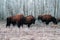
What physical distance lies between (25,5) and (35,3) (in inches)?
16.9

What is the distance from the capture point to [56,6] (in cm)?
A: 906

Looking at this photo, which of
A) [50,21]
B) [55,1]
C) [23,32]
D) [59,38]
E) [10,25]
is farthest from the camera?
[55,1]

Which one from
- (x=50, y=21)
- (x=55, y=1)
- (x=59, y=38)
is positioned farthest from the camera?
(x=55, y=1)

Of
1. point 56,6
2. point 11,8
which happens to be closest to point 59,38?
point 56,6

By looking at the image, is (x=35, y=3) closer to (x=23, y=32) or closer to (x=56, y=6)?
(x=56, y=6)

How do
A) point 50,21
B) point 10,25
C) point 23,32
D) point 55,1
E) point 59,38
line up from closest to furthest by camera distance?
point 59,38 < point 23,32 < point 10,25 < point 50,21 < point 55,1

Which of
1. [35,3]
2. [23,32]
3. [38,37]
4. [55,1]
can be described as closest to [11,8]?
[35,3]

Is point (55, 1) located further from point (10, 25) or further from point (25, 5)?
point (10, 25)

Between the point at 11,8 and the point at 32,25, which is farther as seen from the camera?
the point at 11,8

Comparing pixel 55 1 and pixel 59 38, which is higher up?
pixel 55 1

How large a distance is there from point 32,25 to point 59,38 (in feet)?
6.76

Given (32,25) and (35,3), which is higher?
(35,3)

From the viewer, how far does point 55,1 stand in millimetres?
9031

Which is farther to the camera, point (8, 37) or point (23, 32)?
point (23, 32)
